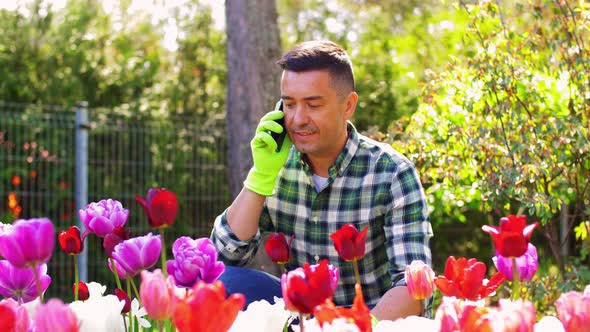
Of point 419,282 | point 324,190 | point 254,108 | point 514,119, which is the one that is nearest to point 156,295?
point 419,282

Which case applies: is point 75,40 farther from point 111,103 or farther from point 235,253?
point 235,253

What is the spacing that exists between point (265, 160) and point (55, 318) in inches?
64.4

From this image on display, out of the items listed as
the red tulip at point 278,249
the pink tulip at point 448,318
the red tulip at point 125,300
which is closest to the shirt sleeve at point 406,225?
the red tulip at point 278,249

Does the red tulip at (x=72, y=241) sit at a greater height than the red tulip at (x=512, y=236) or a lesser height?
lesser

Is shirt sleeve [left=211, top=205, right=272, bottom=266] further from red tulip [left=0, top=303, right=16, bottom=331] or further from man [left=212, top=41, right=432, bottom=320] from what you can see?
red tulip [left=0, top=303, right=16, bottom=331]

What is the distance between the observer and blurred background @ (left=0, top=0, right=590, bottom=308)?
330 centimetres

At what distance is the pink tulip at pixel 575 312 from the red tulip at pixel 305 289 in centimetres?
28

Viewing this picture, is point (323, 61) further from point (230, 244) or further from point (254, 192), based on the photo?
point (230, 244)

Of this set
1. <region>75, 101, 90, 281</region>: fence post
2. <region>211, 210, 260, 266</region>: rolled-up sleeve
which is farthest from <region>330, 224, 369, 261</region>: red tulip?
<region>75, 101, 90, 281</region>: fence post

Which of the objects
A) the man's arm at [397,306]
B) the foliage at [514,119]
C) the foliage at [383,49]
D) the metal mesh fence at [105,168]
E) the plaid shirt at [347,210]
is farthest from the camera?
the foliage at [383,49]

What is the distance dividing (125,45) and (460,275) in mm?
6434

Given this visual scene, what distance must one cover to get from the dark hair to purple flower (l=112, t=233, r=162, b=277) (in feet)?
4.51

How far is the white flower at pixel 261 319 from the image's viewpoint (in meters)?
1.16

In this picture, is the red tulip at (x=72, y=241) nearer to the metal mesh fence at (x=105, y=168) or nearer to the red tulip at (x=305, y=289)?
the red tulip at (x=305, y=289)
